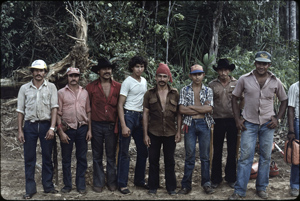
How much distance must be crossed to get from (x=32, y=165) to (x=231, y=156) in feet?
10.3

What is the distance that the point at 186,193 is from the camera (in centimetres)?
495

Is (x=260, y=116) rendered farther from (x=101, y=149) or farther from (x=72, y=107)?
(x=72, y=107)

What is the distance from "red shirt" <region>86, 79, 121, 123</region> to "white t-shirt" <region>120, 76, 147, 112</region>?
0.16m

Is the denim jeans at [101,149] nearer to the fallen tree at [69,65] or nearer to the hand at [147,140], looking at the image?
the hand at [147,140]

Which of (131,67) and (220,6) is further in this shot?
(220,6)

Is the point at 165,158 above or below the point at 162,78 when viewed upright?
below

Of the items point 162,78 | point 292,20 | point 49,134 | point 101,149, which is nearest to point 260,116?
point 162,78

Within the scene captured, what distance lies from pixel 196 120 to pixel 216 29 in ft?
17.7

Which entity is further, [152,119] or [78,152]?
Result: [78,152]

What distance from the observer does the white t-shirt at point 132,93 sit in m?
5.00

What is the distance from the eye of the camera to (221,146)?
17.4ft

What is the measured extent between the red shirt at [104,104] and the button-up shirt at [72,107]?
0.48 ft

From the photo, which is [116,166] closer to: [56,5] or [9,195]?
[9,195]

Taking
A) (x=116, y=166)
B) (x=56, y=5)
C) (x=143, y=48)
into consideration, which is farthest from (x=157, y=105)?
(x=56, y=5)
